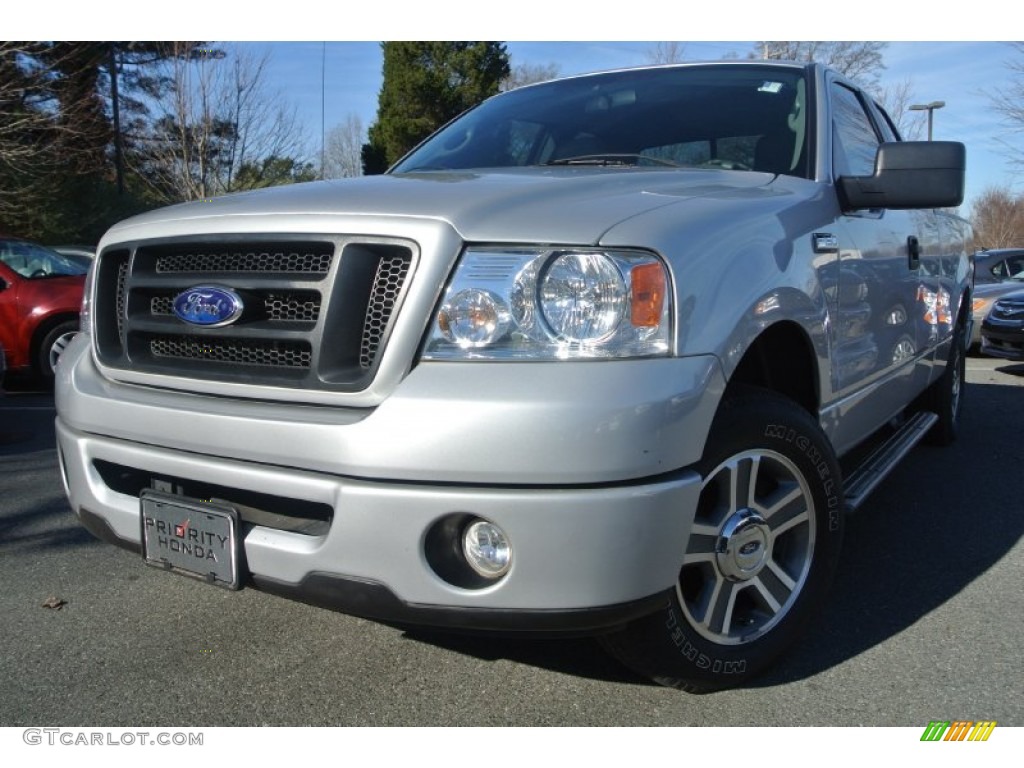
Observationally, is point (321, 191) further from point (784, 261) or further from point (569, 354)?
point (784, 261)

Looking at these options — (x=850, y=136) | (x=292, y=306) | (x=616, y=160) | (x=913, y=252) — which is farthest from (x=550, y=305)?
(x=913, y=252)

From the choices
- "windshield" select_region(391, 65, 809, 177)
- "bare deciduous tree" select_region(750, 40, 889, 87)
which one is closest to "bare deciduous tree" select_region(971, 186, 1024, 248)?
"bare deciduous tree" select_region(750, 40, 889, 87)

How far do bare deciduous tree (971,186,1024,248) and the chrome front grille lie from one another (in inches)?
2037

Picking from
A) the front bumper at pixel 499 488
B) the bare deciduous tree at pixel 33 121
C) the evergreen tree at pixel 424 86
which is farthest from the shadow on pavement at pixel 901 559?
the evergreen tree at pixel 424 86

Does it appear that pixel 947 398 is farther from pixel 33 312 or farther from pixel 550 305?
pixel 33 312

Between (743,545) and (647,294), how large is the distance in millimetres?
762

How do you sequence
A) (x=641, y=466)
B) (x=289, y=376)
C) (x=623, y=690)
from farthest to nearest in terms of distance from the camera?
(x=623, y=690) → (x=289, y=376) → (x=641, y=466)

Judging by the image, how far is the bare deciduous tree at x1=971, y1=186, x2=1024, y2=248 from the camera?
156 ft

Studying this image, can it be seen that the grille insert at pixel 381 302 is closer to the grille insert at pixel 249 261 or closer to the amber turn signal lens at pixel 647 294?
the grille insert at pixel 249 261

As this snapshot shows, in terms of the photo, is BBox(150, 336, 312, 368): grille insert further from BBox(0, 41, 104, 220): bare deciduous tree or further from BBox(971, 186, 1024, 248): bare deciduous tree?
BBox(971, 186, 1024, 248): bare deciduous tree

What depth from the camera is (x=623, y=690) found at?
2.37 metres

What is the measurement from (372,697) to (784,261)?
5.47 feet

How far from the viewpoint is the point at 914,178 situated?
9.65ft
